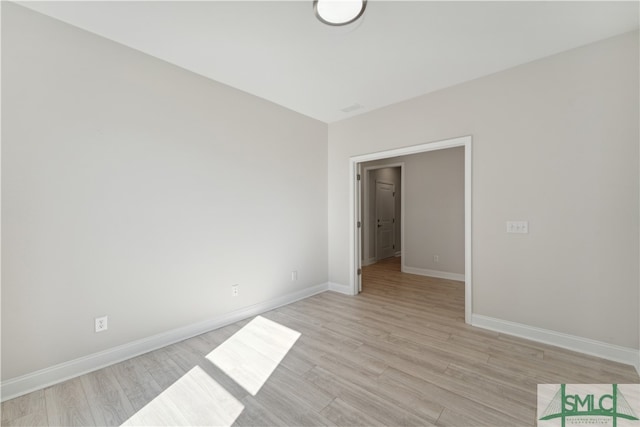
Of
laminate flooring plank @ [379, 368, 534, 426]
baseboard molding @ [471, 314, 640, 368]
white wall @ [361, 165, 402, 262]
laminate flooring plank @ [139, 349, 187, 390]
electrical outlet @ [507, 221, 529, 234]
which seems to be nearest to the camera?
laminate flooring plank @ [379, 368, 534, 426]

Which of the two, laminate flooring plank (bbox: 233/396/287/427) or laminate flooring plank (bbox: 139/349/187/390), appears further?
laminate flooring plank (bbox: 139/349/187/390)

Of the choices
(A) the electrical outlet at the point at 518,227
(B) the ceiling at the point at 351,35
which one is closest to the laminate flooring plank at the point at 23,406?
(B) the ceiling at the point at 351,35

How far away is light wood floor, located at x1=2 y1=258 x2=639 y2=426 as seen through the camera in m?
1.63

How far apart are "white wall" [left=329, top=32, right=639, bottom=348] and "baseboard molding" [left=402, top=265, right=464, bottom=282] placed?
2.15m

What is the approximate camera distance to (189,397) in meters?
1.80

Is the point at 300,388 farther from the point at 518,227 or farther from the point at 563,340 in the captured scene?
the point at 518,227

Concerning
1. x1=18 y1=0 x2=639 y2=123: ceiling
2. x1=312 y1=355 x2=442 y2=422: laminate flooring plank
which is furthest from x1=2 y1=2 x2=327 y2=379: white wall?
x1=312 y1=355 x2=442 y2=422: laminate flooring plank

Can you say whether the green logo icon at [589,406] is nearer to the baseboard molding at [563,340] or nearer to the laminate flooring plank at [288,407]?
the baseboard molding at [563,340]

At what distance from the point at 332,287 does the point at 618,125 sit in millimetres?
3678

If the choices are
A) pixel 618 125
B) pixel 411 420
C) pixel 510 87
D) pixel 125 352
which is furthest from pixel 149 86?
pixel 618 125

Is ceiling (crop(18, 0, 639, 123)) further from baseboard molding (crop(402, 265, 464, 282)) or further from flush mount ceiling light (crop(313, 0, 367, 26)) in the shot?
baseboard molding (crop(402, 265, 464, 282))

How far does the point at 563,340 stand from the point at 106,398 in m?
3.77

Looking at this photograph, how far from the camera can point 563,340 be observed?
2.40 m

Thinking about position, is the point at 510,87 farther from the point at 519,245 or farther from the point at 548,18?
the point at 519,245
